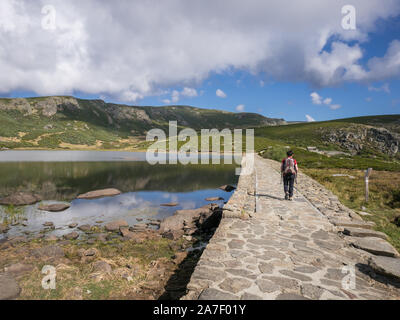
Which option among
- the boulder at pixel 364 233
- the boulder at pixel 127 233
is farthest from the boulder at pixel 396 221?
the boulder at pixel 127 233

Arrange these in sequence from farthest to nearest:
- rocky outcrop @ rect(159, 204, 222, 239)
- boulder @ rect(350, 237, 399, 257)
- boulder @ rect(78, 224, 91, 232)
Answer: boulder @ rect(78, 224, 91, 232) → rocky outcrop @ rect(159, 204, 222, 239) → boulder @ rect(350, 237, 399, 257)

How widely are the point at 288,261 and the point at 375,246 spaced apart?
2.83m

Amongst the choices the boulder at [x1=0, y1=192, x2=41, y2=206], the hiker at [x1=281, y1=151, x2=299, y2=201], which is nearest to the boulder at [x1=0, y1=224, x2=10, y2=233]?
the boulder at [x1=0, y1=192, x2=41, y2=206]

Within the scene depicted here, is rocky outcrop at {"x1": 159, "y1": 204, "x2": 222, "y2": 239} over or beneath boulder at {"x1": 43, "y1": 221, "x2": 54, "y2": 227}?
over

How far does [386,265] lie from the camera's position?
5.59 m

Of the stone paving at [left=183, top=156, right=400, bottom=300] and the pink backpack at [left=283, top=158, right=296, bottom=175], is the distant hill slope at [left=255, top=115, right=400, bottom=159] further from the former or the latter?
the stone paving at [left=183, top=156, right=400, bottom=300]

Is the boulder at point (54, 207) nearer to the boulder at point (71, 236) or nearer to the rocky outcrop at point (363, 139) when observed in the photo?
the boulder at point (71, 236)

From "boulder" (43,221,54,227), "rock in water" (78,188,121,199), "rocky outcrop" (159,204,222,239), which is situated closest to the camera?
"rocky outcrop" (159,204,222,239)

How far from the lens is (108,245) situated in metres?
11.7

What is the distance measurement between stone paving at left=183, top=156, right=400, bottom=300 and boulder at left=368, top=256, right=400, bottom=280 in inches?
2.1

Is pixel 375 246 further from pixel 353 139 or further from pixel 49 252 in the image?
pixel 353 139

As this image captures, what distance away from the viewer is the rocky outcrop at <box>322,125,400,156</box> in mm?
107637

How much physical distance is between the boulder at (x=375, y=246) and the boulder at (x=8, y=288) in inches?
417
